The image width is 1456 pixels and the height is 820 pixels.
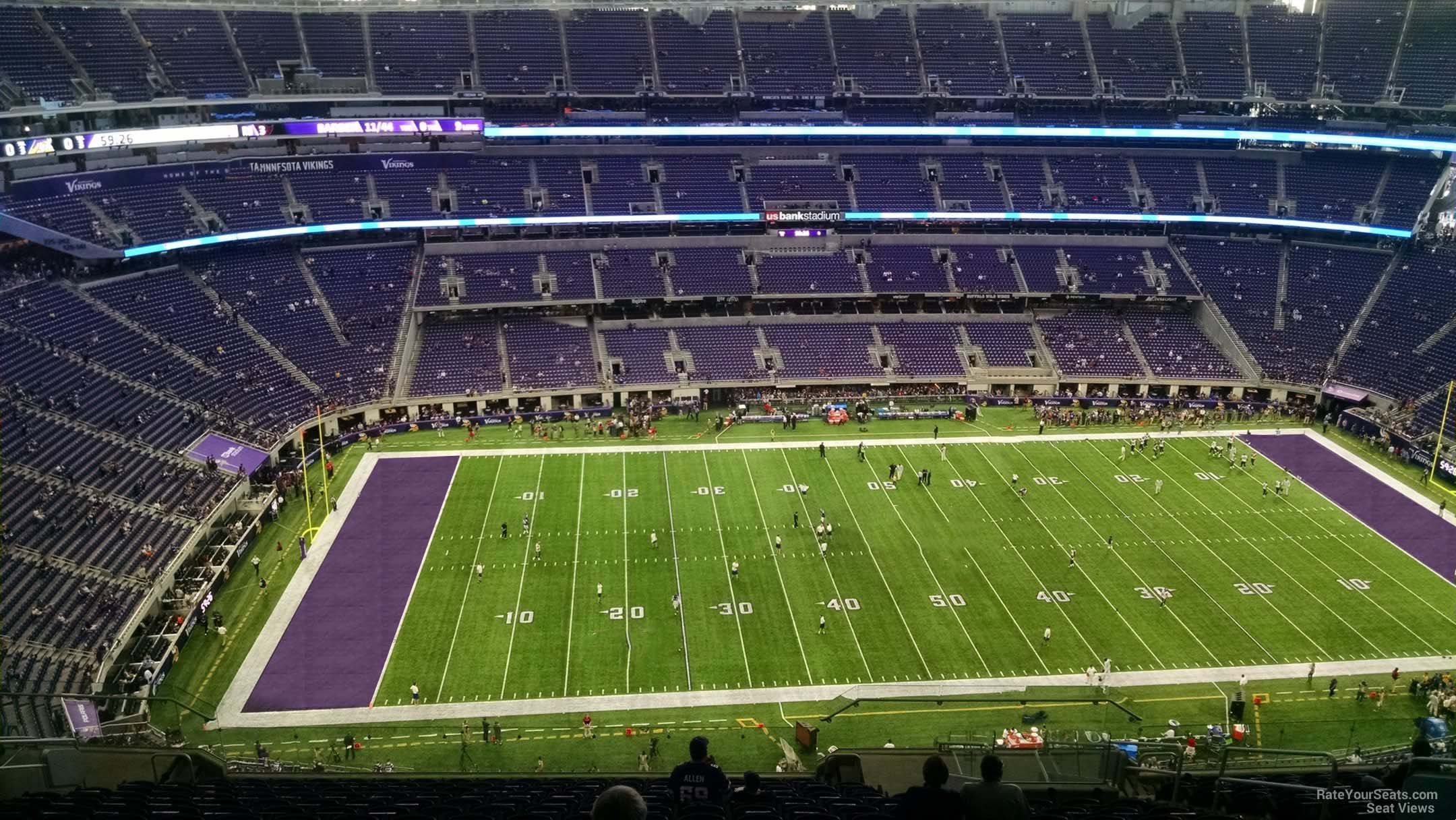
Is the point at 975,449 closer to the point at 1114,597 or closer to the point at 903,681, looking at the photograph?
the point at 1114,597

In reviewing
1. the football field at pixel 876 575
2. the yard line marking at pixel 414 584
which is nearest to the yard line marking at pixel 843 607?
the football field at pixel 876 575

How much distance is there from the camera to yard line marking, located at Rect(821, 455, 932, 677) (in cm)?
2972

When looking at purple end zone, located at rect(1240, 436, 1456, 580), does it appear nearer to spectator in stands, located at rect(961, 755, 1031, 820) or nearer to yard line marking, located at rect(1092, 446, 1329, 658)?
yard line marking, located at rect(1092, 446, 1329, 658)

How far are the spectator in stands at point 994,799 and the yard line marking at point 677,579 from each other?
20.8 m

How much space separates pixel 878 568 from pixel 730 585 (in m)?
5.33

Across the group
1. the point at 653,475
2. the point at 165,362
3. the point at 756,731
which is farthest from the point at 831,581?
the point at 165,362

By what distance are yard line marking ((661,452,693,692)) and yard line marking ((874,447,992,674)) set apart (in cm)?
856

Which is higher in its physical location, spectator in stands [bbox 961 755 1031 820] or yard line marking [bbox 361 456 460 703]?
yard line marking [bbox 361 456 460 703]

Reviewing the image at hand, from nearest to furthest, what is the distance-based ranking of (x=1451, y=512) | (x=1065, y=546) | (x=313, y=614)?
1. (x=313, y=614)
2. (x=1065, y=546)
3. (x=1451, y=512)

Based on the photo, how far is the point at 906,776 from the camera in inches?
693

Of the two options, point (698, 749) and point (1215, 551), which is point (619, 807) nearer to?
point (698, 749)

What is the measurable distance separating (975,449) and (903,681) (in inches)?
792

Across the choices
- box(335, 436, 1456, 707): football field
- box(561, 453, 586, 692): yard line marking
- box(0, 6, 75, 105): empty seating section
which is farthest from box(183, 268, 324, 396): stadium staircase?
box(561, 453, 586, 692): yard line marking

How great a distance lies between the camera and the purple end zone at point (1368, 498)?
1443 inches
